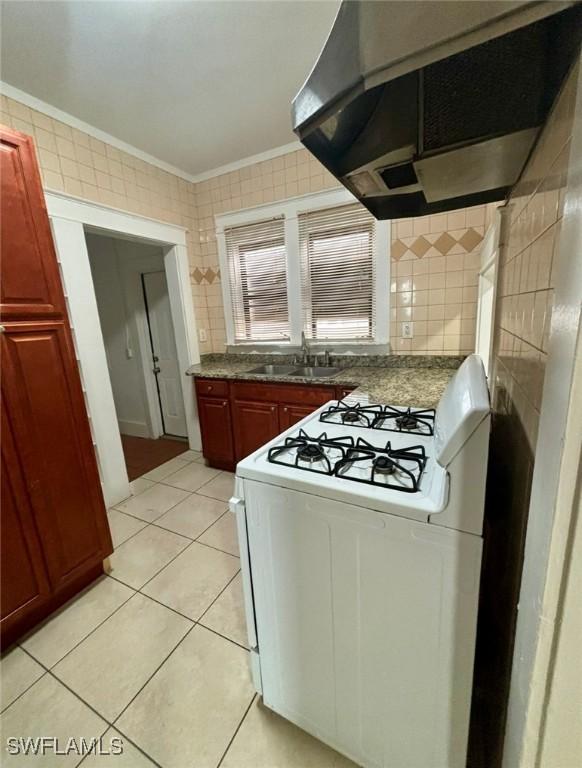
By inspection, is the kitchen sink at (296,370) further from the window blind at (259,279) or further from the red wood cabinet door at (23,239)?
the red wood cabinet door at (23,239)

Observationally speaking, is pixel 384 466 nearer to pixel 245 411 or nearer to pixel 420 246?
pixel 245 411

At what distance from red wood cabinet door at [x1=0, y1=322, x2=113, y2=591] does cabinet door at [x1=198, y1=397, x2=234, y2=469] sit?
1.27m

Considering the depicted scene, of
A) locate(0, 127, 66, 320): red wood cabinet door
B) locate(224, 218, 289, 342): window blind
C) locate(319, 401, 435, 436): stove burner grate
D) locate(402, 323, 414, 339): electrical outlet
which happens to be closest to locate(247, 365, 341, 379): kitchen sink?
locate(224, 218, 289, 342): window blind

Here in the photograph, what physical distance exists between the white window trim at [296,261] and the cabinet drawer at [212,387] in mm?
594

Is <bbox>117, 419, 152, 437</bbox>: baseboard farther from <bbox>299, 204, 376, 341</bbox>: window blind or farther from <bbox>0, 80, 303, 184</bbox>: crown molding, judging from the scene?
<bbox>0, 80, 303, 184</bbox>: crown molding

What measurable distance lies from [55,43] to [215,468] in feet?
9.78

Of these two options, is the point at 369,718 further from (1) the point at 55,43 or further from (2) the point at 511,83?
(1) the point at 55,43

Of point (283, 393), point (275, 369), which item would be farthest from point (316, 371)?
point (283, 393)

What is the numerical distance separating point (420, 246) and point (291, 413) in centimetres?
160

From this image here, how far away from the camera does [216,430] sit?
2.94 m

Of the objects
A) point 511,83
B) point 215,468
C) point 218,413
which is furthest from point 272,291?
point 511,83

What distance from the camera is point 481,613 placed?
125 cm

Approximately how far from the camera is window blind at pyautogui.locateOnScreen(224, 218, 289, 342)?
2.95 m

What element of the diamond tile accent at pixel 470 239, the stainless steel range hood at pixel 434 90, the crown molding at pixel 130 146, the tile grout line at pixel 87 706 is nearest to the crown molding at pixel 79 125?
the crown molding at pixel 130 146
